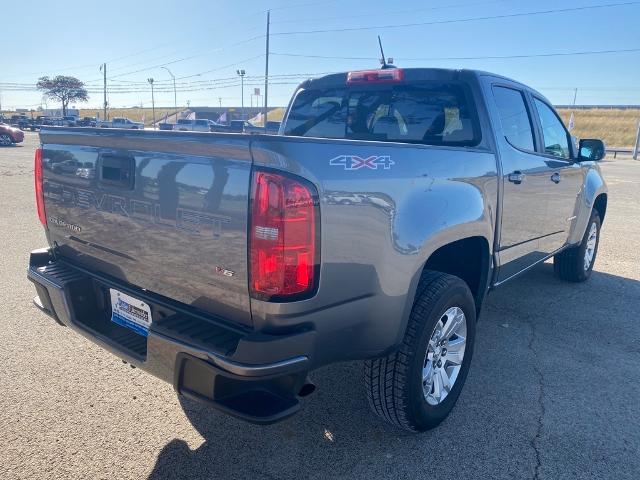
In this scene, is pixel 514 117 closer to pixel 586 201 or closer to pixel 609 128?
pixel 586 201

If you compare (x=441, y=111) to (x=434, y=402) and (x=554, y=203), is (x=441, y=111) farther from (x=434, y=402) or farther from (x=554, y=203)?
(x=434, y=402)

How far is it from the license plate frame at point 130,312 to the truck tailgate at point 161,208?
0.08 m

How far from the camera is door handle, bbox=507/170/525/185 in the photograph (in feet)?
11.1

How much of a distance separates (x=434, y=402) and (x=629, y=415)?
123 centimetres

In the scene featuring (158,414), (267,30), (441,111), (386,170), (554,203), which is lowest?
(158,414)

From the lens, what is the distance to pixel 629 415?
298cm

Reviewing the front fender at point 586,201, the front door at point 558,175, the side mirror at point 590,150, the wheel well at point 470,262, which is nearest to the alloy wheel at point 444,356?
the wheel well at point 470,262

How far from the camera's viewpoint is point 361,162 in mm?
2080

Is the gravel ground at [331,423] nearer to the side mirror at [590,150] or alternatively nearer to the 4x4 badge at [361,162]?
the 4x4 badge at [361,162]

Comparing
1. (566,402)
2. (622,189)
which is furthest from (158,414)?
(622,189)

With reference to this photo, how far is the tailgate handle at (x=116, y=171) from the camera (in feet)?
7.43

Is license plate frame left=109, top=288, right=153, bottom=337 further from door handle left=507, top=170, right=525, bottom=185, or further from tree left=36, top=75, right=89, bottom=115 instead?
tree left=36, top=75, right=89, bottom=115

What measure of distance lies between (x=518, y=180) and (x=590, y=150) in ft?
5.86

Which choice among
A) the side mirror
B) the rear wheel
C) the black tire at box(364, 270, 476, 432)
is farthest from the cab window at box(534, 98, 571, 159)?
the rear wheel
